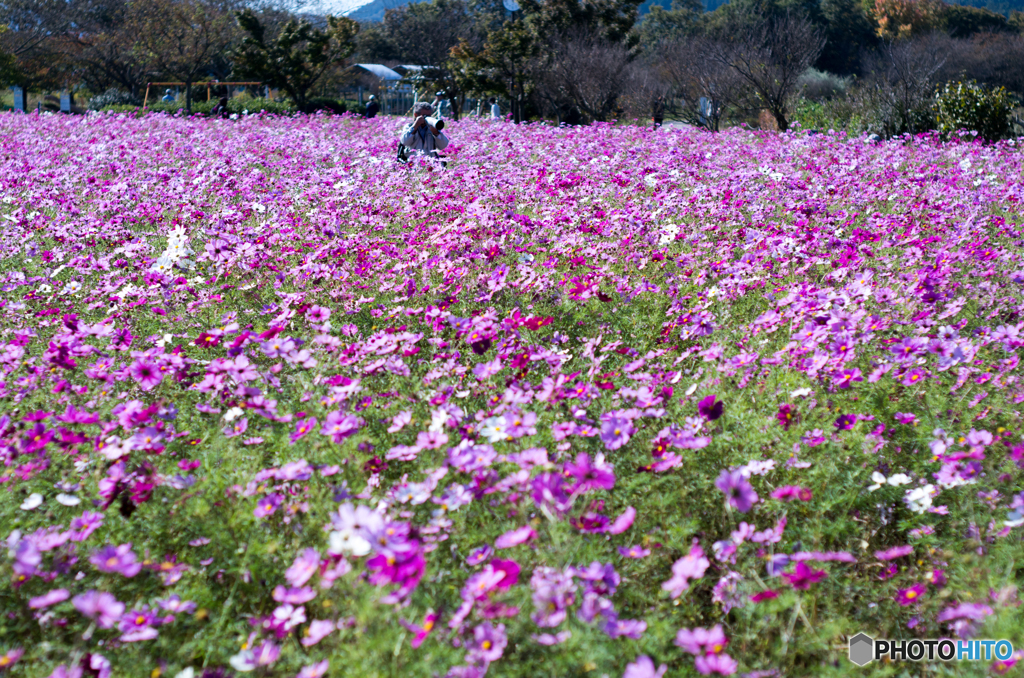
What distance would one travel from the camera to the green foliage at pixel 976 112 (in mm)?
13664

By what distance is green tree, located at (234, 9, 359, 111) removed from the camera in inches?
1176

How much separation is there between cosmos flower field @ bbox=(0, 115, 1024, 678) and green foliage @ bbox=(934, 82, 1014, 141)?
33.8ft

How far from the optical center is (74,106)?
34750 mm

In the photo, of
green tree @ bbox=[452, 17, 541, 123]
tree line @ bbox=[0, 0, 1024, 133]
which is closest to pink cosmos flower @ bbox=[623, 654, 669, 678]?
tree line @ bbox=[0, 0, 1024, 133]

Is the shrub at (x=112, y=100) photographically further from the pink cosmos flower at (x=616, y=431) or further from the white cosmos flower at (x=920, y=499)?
the white cosmos flower at (x=920, y=499)

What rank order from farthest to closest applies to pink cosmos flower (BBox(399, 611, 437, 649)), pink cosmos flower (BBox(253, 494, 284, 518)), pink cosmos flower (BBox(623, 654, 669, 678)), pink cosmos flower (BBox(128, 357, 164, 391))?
pink cosmos flower (BBox(128, 357, 164, 391)), pink cosmos flower (BBox(253, 494, 284, 518)), pink cosmos flower (BBox(399, 611, 437, 649)), pink cosmos flower (BBox(623, 654, 669, 678))

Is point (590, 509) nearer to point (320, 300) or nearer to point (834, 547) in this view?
point (834, 547)

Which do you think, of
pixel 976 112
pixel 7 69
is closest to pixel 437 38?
pixel 7 69

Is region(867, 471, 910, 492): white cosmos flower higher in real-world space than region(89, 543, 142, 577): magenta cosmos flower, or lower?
lower

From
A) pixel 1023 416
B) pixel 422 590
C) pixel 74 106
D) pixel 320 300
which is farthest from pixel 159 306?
pixel 74 106

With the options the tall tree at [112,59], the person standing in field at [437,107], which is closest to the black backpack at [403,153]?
Result: the person standing in field at [437,107]

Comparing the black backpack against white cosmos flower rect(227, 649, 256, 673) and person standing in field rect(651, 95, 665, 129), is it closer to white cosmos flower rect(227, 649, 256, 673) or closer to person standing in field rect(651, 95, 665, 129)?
white cosmos flower rect(227, 649, 256, 673)

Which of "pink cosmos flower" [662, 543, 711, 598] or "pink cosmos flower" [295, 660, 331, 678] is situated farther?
"pink cosmos flower" [662, 543, 711, 598]

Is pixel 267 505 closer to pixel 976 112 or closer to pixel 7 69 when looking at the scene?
pixel 976 112
